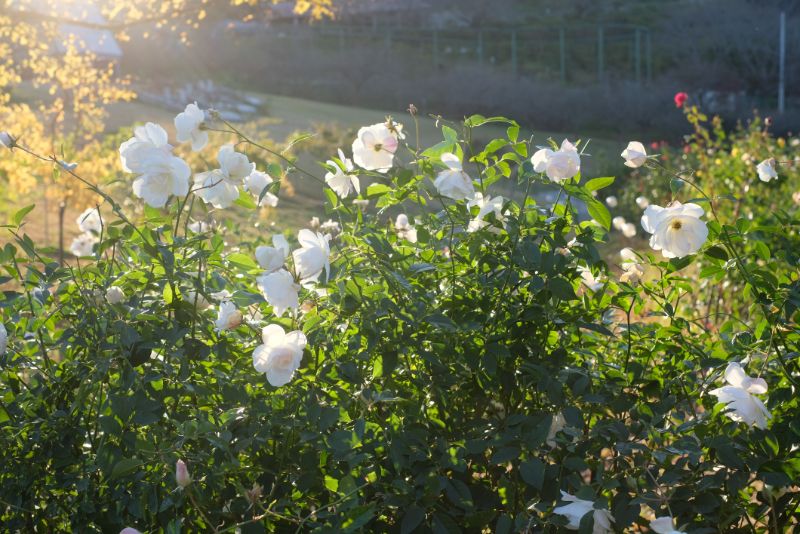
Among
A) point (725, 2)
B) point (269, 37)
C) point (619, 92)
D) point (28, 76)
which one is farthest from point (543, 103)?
point (725, 2)

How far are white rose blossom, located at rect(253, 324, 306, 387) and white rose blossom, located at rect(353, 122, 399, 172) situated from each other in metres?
0.37

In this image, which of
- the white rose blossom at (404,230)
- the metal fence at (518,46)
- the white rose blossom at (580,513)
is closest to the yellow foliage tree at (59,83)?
the white rose blossom at (404,230)

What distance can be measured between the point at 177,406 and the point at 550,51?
91.1 feet

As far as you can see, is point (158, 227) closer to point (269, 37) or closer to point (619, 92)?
point (619, 92)

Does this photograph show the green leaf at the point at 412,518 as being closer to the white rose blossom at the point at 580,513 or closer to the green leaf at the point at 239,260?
the white rose blossom at the point at 580,513

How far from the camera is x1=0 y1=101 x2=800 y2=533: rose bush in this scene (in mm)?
1159

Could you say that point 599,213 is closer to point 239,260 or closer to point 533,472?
point 533,472

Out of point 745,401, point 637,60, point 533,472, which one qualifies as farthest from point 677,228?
point 637,60

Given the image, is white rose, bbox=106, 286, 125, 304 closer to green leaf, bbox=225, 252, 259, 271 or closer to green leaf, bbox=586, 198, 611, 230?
green leaf, bbox=225, 252, 259, 271

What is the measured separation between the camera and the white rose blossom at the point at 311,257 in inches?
45.5

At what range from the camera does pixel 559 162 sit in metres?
1.30

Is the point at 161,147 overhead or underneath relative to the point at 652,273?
overhead

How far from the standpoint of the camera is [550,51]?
90.9 ft

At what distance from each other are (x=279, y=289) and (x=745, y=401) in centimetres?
62
